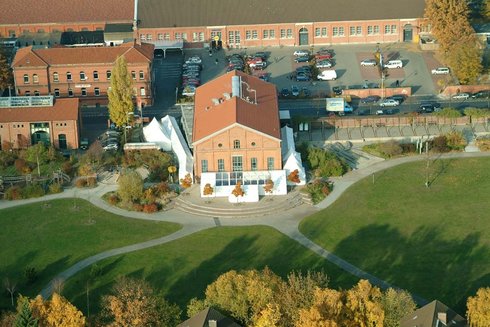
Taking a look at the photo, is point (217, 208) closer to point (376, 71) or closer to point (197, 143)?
point (197, 143)

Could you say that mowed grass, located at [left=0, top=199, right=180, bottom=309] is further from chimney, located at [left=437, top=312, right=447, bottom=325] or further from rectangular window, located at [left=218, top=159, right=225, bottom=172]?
chimney, located at [left=437, top=312, right=447, bottom=325]

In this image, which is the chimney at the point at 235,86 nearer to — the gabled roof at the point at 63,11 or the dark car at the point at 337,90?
the dark car at the point at 337,90

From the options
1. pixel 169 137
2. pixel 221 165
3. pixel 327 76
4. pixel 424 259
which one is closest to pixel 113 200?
pixel 221 165

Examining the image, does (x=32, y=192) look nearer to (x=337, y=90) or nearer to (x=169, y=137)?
(x=169, y=137)

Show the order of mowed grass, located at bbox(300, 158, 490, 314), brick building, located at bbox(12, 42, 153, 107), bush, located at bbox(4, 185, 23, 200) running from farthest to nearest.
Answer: brick building, located at bbox(12, 42, 153, 107)
bush, located at bbox(4, 185, 23, 200)
mowed grass, located at bbox(300, 158, 490, 314)

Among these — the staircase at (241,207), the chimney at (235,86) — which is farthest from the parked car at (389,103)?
the staircase at (241,207)

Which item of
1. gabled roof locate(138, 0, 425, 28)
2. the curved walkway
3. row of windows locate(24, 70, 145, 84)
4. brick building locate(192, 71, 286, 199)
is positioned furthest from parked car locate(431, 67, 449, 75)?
row of windows locate(24, 70, 145, 84)

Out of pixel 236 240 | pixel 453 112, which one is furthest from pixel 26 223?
pixel 453 112
